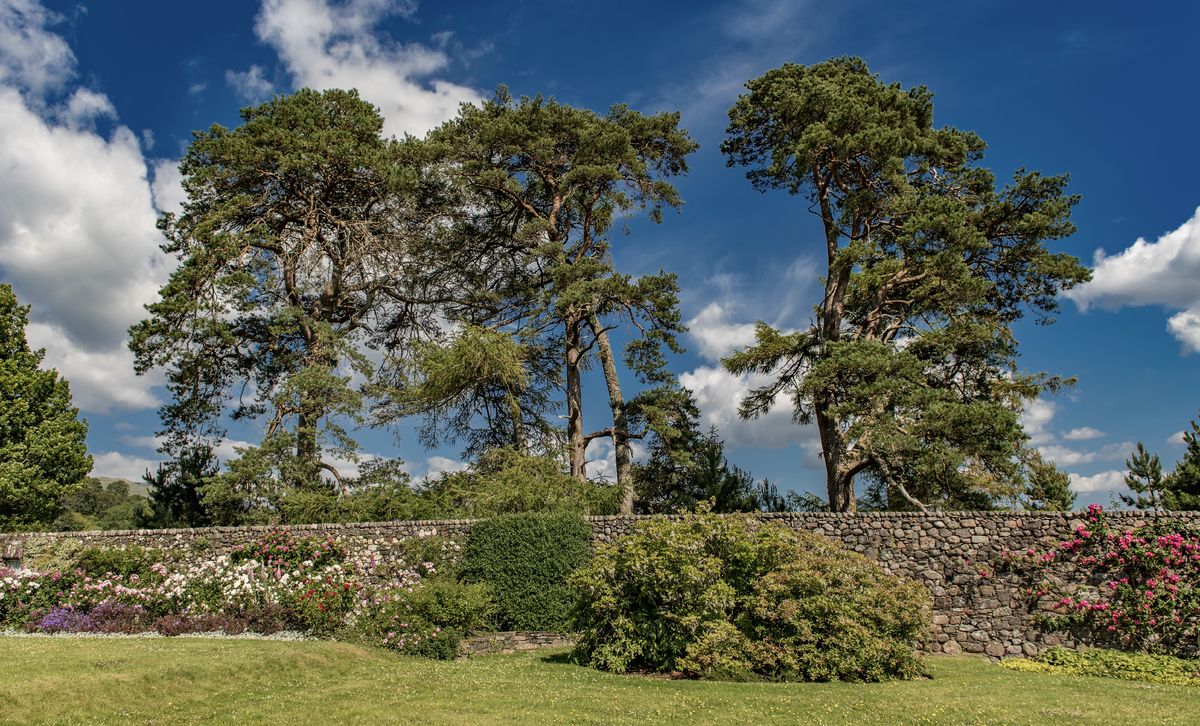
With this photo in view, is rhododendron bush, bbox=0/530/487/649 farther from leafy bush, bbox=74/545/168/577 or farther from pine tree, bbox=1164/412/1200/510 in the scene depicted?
pine tree, bbox=1164/412/1200/510

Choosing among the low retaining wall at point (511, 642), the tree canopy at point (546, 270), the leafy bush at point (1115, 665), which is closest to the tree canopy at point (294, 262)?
the tree canopy at point (546, 270)

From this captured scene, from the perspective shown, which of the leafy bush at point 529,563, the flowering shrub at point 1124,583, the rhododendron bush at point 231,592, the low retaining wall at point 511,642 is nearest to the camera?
the flowering shrub at point 1124,583

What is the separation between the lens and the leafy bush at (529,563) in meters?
14.0

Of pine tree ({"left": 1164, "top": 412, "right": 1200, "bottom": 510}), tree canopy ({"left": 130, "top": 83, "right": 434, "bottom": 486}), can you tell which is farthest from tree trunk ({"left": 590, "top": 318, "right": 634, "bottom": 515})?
pine tree ({"left": 1164, "top": 412, "right": 1200, "bottom": 510})

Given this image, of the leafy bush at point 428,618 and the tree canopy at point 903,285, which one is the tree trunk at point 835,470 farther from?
the leafy bush at point 428,618

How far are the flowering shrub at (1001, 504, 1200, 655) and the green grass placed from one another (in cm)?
246

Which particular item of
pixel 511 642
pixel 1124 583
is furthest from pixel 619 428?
pixel 1124 583

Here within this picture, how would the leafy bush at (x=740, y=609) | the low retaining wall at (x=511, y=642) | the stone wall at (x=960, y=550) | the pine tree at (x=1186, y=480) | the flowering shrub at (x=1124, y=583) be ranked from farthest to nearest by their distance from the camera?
1. the pine tree at (x=1186, y=480)
2. the stone wall at (x=960, y=550)
3. the low retaining wall at (x=511, y=642)
4. the flowering shrub at (x=1124, y=583)
5. the leafy bush at (x=740, y=609)

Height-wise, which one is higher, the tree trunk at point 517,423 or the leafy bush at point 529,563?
the tree trunk at point 517,423

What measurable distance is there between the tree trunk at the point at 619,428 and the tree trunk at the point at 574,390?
2.34ft

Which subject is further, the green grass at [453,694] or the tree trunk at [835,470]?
the tree trunk at [835,470]

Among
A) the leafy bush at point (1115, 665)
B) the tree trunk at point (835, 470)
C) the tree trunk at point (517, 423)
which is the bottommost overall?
the leafy bush at point (1115, 665)

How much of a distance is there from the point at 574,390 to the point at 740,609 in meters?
13.1

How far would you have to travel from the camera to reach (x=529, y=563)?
47.1 ft
